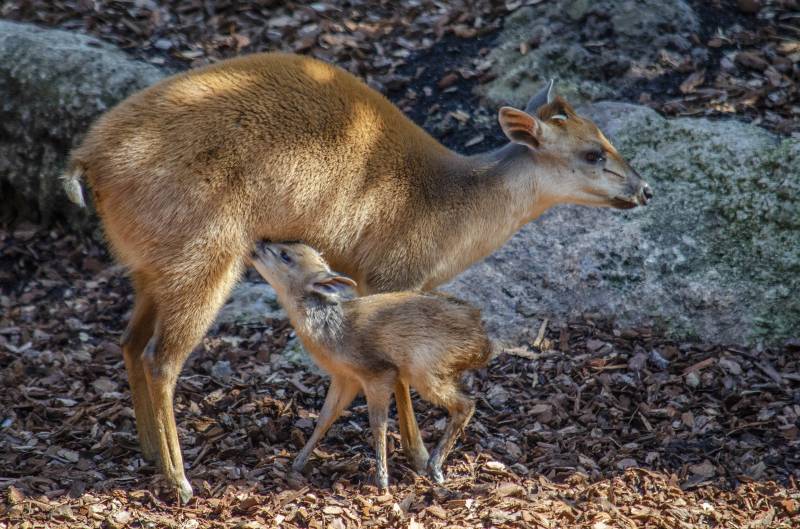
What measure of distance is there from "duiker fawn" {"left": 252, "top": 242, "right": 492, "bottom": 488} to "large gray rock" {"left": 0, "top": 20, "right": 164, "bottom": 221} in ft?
12.1

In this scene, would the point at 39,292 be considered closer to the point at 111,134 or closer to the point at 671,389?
the point at 111,134

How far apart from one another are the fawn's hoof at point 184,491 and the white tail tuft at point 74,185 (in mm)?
1596

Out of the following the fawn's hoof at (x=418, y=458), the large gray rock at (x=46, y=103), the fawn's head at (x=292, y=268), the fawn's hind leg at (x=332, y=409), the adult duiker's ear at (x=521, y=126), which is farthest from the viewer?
the large gray rock at (x=46, y=103)

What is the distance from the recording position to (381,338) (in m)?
5.74

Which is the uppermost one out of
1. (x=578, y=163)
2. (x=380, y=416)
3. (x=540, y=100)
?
(x=540, y=100)

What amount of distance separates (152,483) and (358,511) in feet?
3.84

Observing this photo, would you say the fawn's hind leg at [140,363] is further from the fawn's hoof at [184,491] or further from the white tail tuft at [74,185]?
the white tail tuft at [74,185]

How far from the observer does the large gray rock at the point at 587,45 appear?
9.41 meters

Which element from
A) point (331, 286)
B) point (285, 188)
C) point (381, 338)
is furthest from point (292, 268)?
point (381, 338)

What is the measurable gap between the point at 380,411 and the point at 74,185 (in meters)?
2.04

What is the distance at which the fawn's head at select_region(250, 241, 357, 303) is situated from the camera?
19.4 feet

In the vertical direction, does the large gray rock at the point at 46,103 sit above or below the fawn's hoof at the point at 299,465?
above

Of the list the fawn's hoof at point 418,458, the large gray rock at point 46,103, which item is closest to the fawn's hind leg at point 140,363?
the fawn's hoof at point 418,458

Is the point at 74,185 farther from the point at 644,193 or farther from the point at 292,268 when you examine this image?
the point at 644,193
